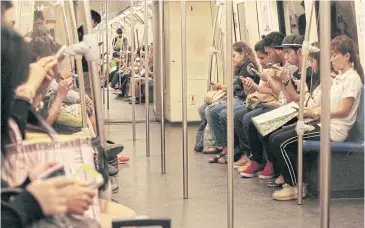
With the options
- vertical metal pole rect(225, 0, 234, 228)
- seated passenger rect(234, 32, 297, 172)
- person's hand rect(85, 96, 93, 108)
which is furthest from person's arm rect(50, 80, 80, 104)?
seated passenger rect(234, 32, 297, 172)

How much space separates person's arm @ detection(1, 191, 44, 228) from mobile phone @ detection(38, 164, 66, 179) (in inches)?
3.1

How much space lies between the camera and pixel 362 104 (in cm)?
494

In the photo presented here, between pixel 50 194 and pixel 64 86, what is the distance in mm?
1249

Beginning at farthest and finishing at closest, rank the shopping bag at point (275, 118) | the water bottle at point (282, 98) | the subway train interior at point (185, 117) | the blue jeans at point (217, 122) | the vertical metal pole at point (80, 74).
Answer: the blue jeans at point (217, 122) → the water bottle at point (282, 98) → the shopping bag at point (275, 118) → the vertical metal pole at point (80, 74) → the subway train interior at point (185, 117)

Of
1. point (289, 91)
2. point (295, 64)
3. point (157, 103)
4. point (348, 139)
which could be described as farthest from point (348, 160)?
point (157, 103)

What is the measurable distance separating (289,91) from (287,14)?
64.0 inches

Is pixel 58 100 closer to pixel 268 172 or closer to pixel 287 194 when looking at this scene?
pixel 287 194

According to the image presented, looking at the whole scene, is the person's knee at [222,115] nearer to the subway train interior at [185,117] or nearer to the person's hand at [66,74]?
the subway train interior at [185,117]

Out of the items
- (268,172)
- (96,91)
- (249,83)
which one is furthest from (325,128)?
(249,83)

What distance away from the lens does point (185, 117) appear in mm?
5574

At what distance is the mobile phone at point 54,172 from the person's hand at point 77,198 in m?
0.05

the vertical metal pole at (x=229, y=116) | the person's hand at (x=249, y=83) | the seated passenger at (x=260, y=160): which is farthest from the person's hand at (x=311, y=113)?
the person's hand at (x=249, y=83)

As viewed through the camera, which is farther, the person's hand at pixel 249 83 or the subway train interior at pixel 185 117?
the person's hand at pixel 249 83

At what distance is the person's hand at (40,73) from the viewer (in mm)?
1937
